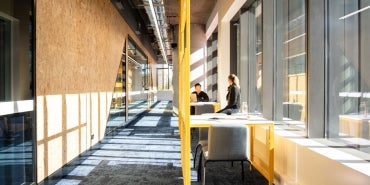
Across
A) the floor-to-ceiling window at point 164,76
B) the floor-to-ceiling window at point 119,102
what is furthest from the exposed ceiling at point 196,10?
the floor-to-ceiling window at point 164,76

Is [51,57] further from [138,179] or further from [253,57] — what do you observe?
[253,57]

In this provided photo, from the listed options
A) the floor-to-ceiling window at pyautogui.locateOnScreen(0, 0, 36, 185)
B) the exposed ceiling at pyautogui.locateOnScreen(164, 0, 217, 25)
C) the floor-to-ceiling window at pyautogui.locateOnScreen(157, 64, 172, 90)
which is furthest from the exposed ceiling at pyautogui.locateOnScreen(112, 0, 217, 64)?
the floor-to-ceiling window at pyautogui.locateOnScreen(157, 64, 172, 90)

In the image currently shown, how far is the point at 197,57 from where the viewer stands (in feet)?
48.4

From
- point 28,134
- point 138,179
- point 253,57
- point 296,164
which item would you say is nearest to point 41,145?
point 28,134

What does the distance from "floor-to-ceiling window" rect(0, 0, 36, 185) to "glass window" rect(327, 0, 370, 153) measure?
320 centimetres

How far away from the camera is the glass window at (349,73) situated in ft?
11.0

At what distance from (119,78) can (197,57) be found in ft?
18.0

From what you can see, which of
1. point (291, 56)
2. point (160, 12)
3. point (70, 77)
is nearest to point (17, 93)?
point (70, 77)

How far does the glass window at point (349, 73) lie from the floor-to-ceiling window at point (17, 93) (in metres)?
3.20

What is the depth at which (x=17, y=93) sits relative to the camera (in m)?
3.74

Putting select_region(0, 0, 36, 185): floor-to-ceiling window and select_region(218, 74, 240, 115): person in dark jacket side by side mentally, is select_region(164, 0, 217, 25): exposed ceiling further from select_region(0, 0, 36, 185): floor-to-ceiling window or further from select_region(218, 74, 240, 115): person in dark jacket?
select_region(0, 0, 36, 185): floor-to-ceiling window

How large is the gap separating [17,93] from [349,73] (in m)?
3.32

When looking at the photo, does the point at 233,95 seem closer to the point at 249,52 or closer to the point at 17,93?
the point at 249,52

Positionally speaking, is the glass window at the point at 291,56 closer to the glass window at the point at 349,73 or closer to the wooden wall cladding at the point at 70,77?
the glass window at the point at 349,73
